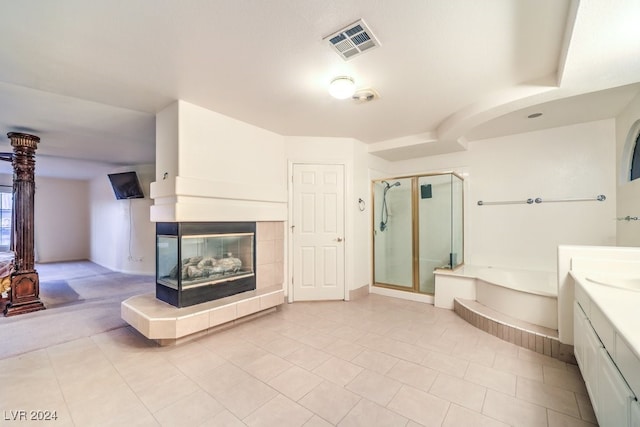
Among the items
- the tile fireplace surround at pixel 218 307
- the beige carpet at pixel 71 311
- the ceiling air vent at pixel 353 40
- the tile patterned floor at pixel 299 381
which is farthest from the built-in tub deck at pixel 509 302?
the beige carpet at pixel 71 311

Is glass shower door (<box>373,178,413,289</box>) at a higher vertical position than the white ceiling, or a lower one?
lower

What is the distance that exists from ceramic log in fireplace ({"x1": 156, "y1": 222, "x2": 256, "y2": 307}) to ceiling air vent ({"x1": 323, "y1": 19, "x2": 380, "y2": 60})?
6.74 ft

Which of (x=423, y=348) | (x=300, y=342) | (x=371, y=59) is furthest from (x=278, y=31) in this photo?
(x=423, y=348)

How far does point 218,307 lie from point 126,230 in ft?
15.1

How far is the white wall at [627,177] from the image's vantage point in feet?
8.33

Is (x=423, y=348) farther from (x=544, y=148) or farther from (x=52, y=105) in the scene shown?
(x=52, y=105)

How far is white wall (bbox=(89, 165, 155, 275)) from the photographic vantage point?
5.63 metres

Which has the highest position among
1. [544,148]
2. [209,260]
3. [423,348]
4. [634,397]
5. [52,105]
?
[52,105]

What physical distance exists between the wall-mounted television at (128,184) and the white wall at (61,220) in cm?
316

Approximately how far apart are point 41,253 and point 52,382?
25.0 ft

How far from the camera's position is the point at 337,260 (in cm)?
389

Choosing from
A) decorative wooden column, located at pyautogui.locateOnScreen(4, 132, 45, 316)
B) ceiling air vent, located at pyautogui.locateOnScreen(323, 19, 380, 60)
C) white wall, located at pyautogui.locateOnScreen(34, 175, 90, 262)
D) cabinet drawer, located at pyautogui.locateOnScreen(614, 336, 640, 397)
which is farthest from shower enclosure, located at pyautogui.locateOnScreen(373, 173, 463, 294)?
white wall, located at pyautogui.locateOnScreen(34, 175, 90, 262)

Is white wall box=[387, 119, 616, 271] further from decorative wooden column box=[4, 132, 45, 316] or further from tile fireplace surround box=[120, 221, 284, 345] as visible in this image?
decorative wooden column box=[4, 132, 45, 316]

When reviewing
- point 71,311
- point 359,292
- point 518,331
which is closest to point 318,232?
point 359,292
